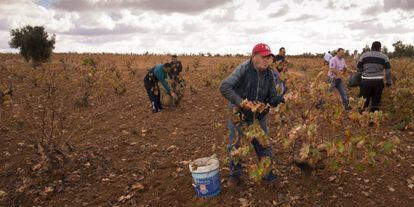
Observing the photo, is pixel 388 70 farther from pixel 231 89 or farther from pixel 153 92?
pixel 153 92

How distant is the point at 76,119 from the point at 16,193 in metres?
4.77

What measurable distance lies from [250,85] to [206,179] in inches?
51.3

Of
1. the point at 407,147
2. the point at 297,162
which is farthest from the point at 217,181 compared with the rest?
the point at 407,147

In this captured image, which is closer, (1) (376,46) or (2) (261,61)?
(2) (261,61)

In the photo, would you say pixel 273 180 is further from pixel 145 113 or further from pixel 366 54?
pixel 145 113

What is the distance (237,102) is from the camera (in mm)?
4082

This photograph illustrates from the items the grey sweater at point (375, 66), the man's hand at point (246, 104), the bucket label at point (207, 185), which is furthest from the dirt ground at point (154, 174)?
the grey sweater at point (375, 66)

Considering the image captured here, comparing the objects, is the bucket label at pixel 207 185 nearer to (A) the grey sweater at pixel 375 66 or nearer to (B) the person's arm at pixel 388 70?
(A) the grey sweater at pixel 375 66

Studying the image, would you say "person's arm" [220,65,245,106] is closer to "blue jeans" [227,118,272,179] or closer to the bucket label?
"blue jeans" [227,118,272,179]

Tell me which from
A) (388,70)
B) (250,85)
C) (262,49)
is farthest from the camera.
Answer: (388,70)

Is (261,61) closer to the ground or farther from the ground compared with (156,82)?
farther from the ground

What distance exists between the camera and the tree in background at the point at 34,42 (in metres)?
22.4

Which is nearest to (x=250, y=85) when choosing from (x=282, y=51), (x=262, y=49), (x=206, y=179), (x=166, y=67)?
(x=262, y=49)

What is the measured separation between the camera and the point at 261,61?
4.21m
